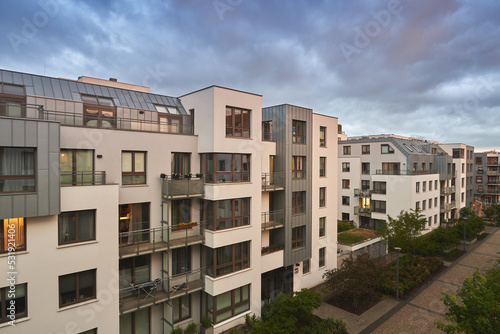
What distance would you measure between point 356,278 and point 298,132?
1081 centimetres

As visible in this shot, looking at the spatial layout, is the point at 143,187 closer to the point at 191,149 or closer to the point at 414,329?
the point at 191,149

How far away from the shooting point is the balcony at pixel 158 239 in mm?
13820

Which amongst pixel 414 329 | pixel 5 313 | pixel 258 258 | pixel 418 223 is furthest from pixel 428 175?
pixel 5 313

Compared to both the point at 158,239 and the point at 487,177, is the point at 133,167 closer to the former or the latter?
the point at 158,239

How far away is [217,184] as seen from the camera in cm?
1555

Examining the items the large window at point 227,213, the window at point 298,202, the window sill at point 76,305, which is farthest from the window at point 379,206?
the window sill at point 76,305

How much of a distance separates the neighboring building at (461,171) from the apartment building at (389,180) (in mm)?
6072

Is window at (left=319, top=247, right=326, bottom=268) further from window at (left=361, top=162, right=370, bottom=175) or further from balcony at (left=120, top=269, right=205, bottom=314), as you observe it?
window at (left=361, top=162, right=370, bottom=175)

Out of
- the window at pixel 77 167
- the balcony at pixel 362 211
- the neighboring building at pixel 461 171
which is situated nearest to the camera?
the window at pixel 77 167

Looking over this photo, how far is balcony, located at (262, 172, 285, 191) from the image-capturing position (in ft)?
62.8

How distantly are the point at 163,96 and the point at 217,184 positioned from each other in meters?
6.95

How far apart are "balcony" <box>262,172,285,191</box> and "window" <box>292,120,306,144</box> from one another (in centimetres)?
272

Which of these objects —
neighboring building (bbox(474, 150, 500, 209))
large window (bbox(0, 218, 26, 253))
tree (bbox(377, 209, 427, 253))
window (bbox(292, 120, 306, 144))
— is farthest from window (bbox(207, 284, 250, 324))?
neighboring building (bbox(474, 150, 500, 209))

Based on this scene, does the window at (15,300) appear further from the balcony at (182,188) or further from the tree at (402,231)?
the tree at (402,231)
